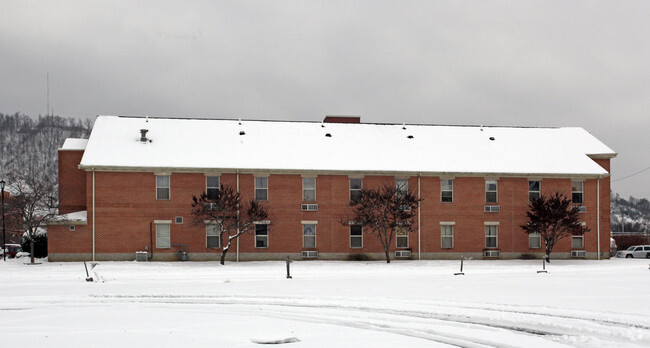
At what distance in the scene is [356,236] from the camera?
43125 millimetres

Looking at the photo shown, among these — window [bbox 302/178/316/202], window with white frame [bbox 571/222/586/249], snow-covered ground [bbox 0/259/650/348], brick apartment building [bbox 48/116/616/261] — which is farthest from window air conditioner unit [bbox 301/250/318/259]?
window with white frame [bbox 571/222/586/249]

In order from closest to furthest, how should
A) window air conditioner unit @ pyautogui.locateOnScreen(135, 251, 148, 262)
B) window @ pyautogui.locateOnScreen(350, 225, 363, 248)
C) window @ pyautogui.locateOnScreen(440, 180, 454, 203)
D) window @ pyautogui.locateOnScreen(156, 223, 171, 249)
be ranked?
window air conditioner unit @ pyautogui.locateOnScreen(135, 251, 148, 262) < window @ pyautogui.locateOnScreen(156, 223, 171, 249) < window @ pyautogui.locateOnScreen(350, 225, 363, 248) < window @ pyautogui.locateOnScreen(440, 180, 454, 203)

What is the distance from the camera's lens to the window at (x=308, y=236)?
4262 cm

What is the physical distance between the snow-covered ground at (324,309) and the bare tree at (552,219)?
31.5 feet

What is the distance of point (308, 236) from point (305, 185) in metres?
3.31

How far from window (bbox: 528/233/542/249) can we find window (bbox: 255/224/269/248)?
17904 mm

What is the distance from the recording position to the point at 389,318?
17.0 metres

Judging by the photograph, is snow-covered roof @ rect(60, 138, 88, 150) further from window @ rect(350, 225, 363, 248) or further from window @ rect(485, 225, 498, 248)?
window @ rect(485, 225, 498, 248)

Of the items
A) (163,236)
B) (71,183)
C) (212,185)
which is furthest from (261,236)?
(71,183)

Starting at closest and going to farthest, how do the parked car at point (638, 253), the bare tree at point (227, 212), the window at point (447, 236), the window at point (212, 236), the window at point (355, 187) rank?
the bare tree at point (227, 212) < the window at point (212, 236) < the window at point (355, 187) < the window at point (447, 236) < the parked car at point (638, 253)

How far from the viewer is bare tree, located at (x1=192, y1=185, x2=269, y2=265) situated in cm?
3841

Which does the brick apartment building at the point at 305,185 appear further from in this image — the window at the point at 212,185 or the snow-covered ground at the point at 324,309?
the snow-covered ground at the point at 324,309

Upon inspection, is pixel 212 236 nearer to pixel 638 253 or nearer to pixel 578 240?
pixel 578 240

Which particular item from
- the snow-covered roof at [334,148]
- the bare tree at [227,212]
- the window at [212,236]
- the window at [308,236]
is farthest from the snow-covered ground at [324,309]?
the snow-covered roof at [334,148]
